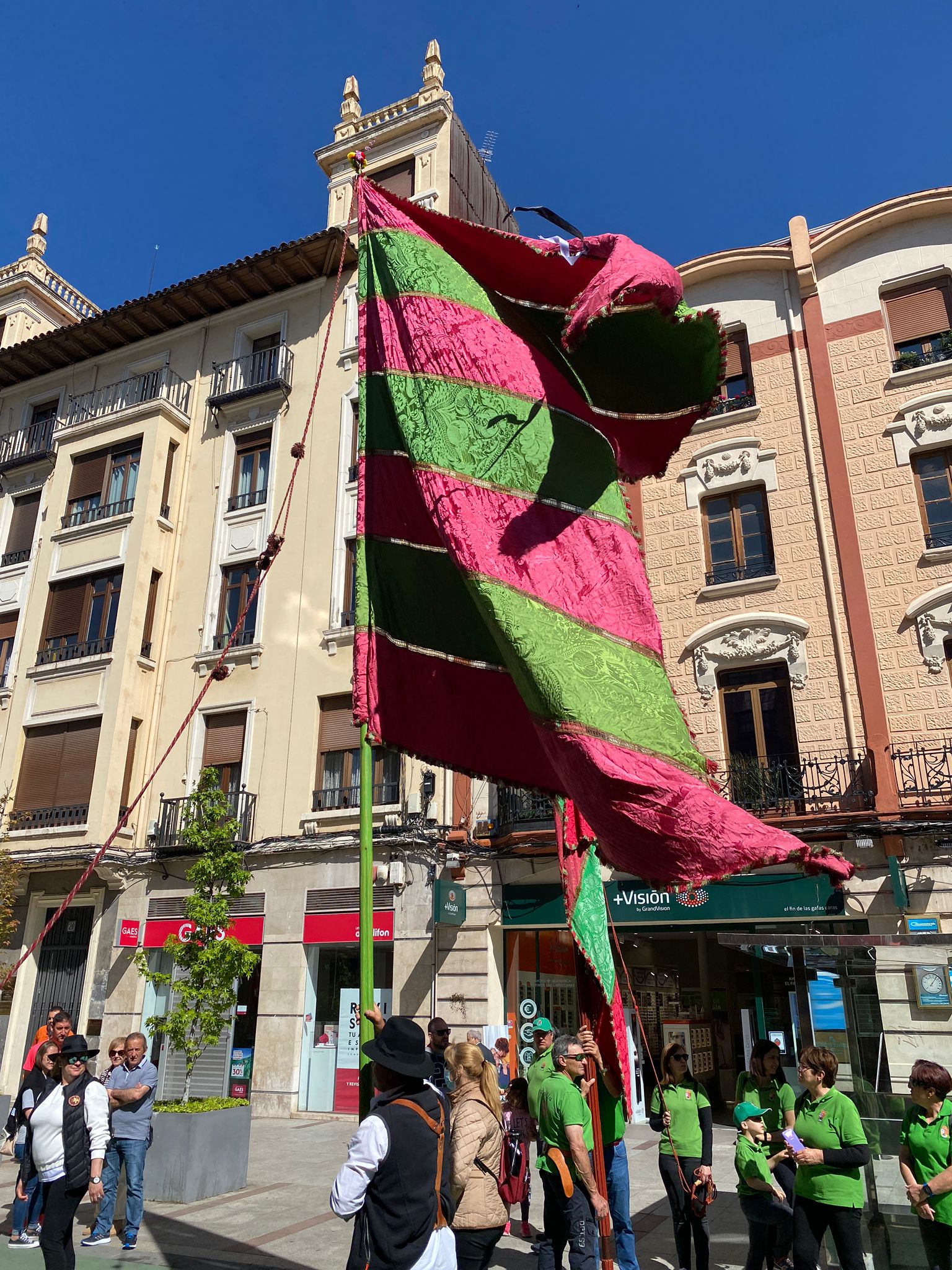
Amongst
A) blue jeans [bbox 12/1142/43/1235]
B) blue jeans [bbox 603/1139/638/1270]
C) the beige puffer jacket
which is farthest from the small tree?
the beige puffer jacket

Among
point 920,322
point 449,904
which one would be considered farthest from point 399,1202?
point 920,322

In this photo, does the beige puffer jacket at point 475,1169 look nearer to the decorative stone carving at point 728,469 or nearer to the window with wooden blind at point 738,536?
the window with wooden blind at point 738,536

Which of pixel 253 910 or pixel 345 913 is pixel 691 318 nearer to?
pixel 345 913

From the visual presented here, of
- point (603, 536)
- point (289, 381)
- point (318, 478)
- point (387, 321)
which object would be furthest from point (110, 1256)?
point (289, 381)

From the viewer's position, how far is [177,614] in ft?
66.8

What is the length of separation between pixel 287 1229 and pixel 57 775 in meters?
13.9

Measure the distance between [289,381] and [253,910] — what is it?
11.4m

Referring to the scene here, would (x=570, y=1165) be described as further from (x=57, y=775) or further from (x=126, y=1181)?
(x=57, y=775)

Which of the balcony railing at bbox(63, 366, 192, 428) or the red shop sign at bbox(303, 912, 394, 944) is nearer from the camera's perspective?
the red shop sign at bbox(303, 912, 394, 944)

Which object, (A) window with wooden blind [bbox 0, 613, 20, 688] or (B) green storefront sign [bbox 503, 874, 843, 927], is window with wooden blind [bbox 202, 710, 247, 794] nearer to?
(A) window with wooden blind [bbox 0, 613, 20, 688]

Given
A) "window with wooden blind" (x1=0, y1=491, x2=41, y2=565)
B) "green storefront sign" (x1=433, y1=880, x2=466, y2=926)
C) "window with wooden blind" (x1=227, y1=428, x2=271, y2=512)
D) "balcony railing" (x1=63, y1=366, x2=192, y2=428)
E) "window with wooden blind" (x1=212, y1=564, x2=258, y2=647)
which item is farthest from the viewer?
"window with wooden blind" (x1=0, y1=491, x2=41, y2=565)

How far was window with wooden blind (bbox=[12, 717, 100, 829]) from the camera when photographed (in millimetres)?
19062

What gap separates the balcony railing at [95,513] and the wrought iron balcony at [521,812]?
36.3 feet

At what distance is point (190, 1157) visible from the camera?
355 inches
